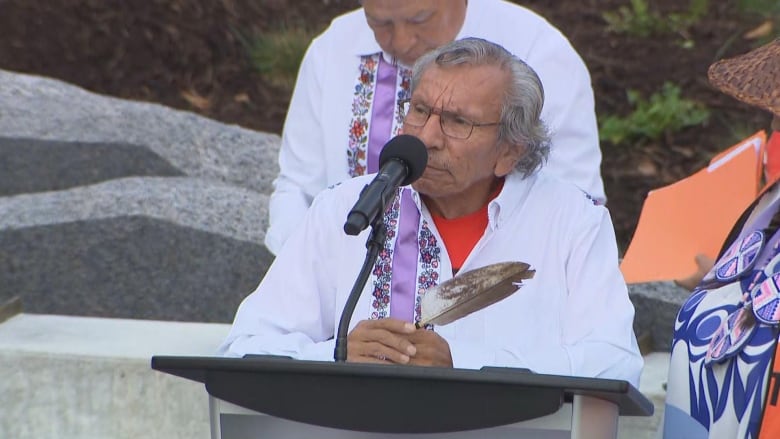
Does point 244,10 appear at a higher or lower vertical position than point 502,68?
higher

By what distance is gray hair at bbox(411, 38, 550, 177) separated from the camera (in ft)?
10.6

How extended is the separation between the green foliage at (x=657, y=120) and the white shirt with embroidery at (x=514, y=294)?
158 inches

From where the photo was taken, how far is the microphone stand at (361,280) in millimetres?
2639

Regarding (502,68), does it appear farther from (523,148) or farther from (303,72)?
(303,72)

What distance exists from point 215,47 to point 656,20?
8.87 ft

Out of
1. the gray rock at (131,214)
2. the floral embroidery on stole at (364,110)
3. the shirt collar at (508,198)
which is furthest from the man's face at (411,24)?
the gray rock at (131,214)

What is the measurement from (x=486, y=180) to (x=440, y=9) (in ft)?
2.94

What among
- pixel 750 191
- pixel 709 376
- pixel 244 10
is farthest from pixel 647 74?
pixel 709 376

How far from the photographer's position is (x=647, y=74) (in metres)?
7.68

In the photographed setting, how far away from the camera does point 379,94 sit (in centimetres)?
429

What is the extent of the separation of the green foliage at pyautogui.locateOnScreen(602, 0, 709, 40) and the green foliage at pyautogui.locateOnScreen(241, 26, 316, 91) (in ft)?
5.97

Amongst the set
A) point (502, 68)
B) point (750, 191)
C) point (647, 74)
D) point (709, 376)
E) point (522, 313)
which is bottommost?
point (709, 376)

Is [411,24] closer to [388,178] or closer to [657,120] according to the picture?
[388,178]

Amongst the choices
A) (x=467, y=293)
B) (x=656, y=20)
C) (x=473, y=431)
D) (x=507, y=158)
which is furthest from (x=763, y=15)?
(x=473, y=431)
